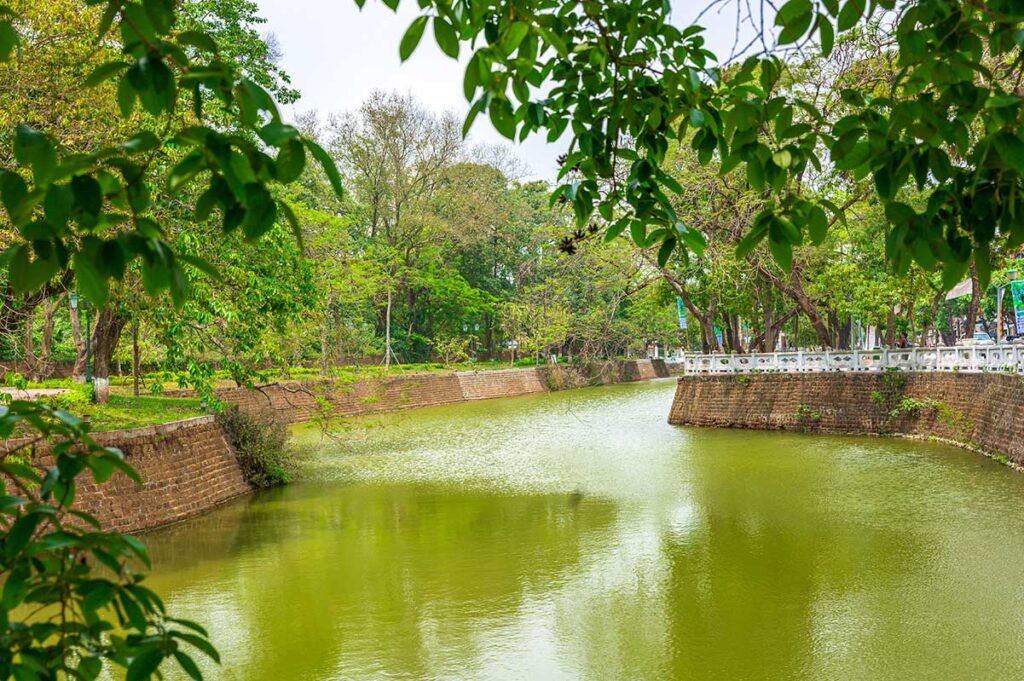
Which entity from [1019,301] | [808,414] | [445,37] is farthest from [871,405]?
[445,37]

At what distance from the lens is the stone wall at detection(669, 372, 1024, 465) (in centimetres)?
1067

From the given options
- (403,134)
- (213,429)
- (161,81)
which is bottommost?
(213,429)

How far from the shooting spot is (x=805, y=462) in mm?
11102

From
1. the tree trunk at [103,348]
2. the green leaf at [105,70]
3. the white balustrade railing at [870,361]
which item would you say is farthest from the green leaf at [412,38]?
the white balustrade railing at [870,361]

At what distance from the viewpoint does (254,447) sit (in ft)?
33.0

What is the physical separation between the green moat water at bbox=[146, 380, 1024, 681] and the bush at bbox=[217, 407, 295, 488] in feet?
1.11

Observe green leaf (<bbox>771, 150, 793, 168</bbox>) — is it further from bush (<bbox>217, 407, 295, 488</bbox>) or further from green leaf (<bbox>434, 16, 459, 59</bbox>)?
bush (<bbox>217, 407, 295, 488</bbox>)

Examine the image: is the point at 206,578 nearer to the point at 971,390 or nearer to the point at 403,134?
the point at 971,390

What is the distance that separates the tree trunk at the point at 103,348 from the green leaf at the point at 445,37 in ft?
33.1

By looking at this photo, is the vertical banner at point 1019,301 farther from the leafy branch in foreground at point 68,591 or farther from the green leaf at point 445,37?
the leafy branch in foreground at point 68,591

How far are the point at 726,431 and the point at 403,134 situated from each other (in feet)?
46.7

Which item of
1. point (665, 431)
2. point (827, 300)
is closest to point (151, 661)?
point (665, 431)

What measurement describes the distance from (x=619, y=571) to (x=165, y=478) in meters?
4.71

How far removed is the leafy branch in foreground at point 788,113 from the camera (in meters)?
1.29
